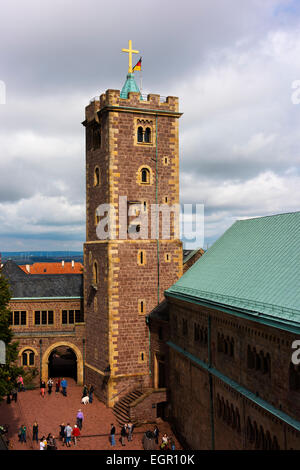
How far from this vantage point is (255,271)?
27516mm

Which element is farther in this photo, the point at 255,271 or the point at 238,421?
the point at 255,271

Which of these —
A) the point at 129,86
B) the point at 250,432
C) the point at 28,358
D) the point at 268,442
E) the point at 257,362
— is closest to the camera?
the point at 268,442

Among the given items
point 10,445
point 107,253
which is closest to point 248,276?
point 107,253

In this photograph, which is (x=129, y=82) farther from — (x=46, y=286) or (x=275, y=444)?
(x=275, y=444)

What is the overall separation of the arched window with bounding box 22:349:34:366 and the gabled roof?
233 inches

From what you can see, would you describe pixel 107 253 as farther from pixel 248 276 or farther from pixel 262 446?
pixel 262 446

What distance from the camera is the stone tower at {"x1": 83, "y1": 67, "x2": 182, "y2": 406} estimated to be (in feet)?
141

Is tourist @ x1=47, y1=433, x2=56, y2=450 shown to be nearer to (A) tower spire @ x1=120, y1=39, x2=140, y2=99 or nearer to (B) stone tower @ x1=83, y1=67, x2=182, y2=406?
(B) stone tower @ x1=83, y1=67, x2=182, y2=406

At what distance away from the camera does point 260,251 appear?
2923cm

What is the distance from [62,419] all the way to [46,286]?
1762 centimetres

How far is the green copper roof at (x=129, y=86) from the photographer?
46.2 metres

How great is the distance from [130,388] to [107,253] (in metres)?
12.5

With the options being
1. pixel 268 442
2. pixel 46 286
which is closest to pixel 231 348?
pixel 268 442

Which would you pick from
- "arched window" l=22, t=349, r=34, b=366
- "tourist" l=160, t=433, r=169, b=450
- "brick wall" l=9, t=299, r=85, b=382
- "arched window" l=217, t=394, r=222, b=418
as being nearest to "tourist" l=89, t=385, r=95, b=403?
"brick wall" l=9, t=299, r=85, b=382
